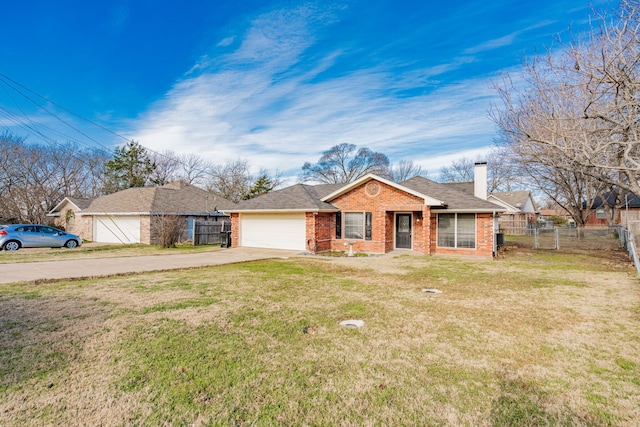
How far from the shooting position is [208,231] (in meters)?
21.2

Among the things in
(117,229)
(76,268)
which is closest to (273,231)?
(76,268)

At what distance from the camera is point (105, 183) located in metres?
36.0

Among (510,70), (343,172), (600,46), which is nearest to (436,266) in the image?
(510,70)

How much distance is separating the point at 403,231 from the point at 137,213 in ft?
55.7

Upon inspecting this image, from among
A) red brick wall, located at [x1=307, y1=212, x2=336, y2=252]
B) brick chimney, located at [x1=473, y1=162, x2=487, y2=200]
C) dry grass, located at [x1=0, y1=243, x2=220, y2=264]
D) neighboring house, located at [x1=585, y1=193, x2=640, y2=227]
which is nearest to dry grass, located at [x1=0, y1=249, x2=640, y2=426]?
dry grass, located at [x1=0, y1=243, x2=220, y2=264]

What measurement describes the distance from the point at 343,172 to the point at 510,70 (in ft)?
105

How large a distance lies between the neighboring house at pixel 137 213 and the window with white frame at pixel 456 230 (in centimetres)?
1270

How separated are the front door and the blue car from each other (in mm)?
18475

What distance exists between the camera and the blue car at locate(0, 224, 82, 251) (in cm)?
1623

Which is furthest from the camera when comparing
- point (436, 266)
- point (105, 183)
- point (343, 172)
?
point (343, 172)

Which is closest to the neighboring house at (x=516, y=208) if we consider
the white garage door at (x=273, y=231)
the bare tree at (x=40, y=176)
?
the white garage door at (x=273, y=231)

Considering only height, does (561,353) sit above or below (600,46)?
below

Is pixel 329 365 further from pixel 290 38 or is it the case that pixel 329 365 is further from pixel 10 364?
pixel 290 38

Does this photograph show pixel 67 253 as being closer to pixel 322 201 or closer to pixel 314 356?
pixel 322 201
